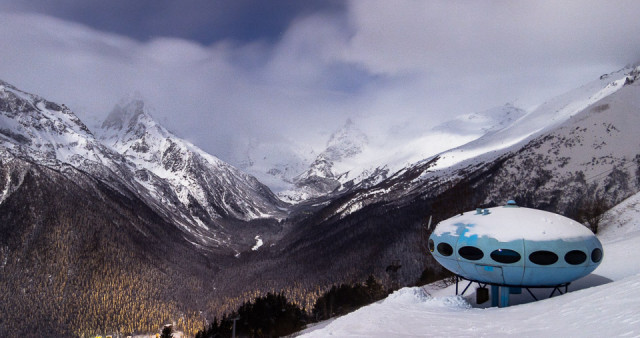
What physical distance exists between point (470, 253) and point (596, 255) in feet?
32.3

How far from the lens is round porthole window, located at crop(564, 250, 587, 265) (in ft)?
97.0


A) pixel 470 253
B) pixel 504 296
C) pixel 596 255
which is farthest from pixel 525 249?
pixel 596 255

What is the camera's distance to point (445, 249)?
34.8 m

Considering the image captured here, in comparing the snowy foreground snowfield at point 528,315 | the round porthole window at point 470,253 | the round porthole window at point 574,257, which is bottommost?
the snowy foreground snowfield at point 528,315

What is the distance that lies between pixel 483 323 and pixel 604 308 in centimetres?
658

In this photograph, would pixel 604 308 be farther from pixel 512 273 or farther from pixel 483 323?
pixel 512 273

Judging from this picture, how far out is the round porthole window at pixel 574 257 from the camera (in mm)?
29578

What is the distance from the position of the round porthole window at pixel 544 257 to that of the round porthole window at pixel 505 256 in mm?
1164

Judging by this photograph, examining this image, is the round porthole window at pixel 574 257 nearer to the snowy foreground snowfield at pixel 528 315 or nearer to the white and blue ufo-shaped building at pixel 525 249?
the white and blue ufo-shaped building at pixel 525 249

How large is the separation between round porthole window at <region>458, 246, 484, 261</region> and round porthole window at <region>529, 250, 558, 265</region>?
385 cm

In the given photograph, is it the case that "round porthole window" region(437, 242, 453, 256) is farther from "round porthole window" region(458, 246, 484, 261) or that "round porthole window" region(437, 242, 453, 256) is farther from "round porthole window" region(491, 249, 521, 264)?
"round porthole window" region(491, 249, 521, 264)

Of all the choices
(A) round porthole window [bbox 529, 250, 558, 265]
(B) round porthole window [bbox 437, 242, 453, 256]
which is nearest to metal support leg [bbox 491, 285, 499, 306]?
(B) round porthole window [bbox 437, 242, 453, 256]

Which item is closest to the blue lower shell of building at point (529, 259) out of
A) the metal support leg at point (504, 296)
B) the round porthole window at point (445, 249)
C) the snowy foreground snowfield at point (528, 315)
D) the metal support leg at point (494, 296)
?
the metal support leg at point (504, 296)

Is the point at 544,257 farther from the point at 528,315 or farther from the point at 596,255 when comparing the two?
the point at 528,315
